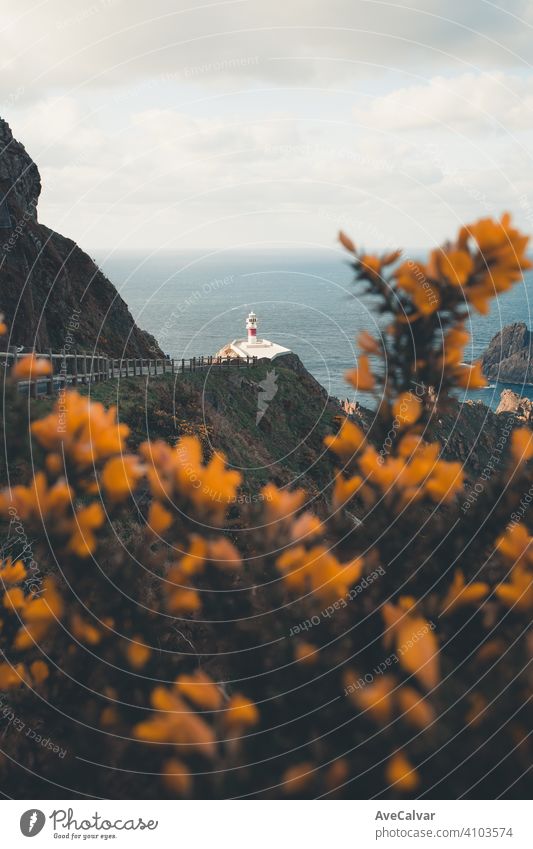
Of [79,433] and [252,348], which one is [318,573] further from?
[252,348]

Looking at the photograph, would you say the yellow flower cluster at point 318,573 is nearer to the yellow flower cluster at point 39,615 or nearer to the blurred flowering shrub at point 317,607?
the blurred flowering shrub at point 317,607

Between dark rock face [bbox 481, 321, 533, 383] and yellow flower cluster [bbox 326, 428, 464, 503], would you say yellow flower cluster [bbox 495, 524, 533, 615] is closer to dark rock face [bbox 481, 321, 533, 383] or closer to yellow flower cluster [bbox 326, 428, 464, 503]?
yellow flower cluster [bbox 326, 428, 464, 503]

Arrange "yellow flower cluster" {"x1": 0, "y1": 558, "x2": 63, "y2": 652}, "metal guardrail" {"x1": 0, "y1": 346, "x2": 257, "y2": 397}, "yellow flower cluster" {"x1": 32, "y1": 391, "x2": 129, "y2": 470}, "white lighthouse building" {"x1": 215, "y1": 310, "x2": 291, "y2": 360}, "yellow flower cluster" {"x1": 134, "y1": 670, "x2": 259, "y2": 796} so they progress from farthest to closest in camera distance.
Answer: "white lighthouse building" {"x1": 215, "y1": 310, "x2": 291, "y2": 360} < "metal guardrail" {"x1": 0, "y1": 346, "x2": 257, "y2": 397} < "yellow flower cluster" {"x1": 0, "y1": 558, "x2": 63, "y2": 652} < "yellow flower cluster" {"x1": 32, "y1": 391, "x2": 129, "y2": 470} < "yellow flower cluster" {"x1": 134, "y1": 670, "x2": 259, "y2": 796}

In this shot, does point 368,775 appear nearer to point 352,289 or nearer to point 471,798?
point 471,798

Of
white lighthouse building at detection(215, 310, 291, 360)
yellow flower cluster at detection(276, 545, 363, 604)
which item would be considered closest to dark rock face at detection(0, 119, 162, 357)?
white lighthouse building at detection(215, 310, 291, 360)

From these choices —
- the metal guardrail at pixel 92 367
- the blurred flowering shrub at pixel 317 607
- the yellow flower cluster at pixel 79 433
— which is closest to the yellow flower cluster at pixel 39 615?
the blurred flowering shrub at pixel 317 607
